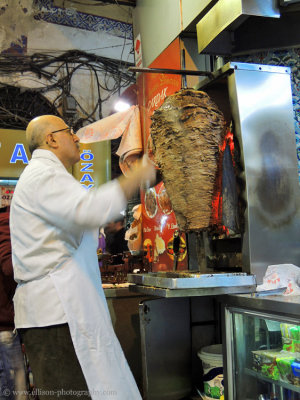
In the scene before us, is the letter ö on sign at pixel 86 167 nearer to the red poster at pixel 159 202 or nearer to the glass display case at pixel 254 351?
the red poster at pixel 159 202

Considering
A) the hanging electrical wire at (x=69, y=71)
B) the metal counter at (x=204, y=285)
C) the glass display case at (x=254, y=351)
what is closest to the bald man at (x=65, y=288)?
the metal counter at (x=204, y=285)

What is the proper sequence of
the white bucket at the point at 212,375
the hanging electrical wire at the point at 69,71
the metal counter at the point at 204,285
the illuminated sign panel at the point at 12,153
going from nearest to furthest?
the metal counter at the point at 204,285, the white bucket at the point at 212,375, the illuminated sign panel at the point at 12,153, the hanging electrical wire at the point at 69,71

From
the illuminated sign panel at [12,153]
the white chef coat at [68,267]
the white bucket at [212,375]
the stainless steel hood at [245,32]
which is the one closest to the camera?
the white chef coat at [68,267]

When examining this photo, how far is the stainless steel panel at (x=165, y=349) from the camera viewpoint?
9.93 ft

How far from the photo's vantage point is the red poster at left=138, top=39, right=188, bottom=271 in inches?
159

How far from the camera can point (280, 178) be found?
2.72m

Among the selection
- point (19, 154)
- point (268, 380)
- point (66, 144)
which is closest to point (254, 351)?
point (268, 380)

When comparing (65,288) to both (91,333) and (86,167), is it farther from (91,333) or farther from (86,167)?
(86,167)

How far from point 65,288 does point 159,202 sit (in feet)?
7.54

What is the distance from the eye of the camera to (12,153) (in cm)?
654

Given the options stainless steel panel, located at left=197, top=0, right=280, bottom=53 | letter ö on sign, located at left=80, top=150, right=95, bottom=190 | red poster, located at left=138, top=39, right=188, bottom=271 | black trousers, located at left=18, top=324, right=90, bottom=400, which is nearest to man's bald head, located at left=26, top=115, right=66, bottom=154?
black trousers, located at left=18, top=324, right=90, bottom=400

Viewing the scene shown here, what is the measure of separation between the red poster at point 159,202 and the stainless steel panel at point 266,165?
1170mm

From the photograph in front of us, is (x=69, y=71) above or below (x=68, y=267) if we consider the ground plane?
above

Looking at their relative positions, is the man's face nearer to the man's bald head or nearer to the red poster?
the man's bald head
